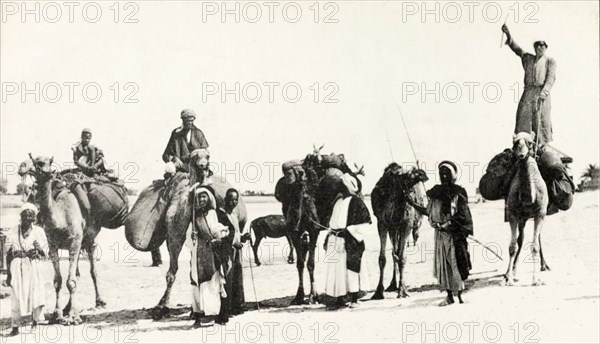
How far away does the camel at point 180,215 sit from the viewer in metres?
8.89

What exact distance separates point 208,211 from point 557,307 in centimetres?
390

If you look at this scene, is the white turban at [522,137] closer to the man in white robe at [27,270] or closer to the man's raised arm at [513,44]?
the man's raised arm at [513,44]

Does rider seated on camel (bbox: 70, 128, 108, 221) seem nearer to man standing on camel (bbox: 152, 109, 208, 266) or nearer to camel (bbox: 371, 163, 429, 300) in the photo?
man standing on camel (bbox: 152, 109, 208, 266)

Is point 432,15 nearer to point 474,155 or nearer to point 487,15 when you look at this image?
point 487,15

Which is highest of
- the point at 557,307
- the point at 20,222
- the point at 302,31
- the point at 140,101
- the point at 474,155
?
the point at 302,31

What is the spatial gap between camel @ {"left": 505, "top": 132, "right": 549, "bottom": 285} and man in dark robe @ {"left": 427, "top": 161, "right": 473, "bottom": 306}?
0.62 metres

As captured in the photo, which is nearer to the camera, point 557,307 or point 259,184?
point 557,307

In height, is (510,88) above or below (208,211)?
above

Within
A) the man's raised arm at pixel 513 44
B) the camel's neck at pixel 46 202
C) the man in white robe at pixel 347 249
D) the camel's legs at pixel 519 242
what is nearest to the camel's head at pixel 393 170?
the man in white robe at pixel 347 249

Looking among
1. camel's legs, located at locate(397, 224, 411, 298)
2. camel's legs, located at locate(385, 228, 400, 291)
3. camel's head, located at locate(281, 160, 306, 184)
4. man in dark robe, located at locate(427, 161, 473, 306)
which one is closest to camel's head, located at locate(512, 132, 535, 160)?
man in dark robe, located at locate(427, 161, 473, 306)

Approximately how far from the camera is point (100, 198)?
916 centimetres

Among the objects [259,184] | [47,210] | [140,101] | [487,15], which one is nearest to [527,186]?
[487,15]

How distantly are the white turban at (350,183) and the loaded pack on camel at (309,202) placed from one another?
7cm

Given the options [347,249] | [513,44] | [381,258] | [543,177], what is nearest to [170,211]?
[347,249]
